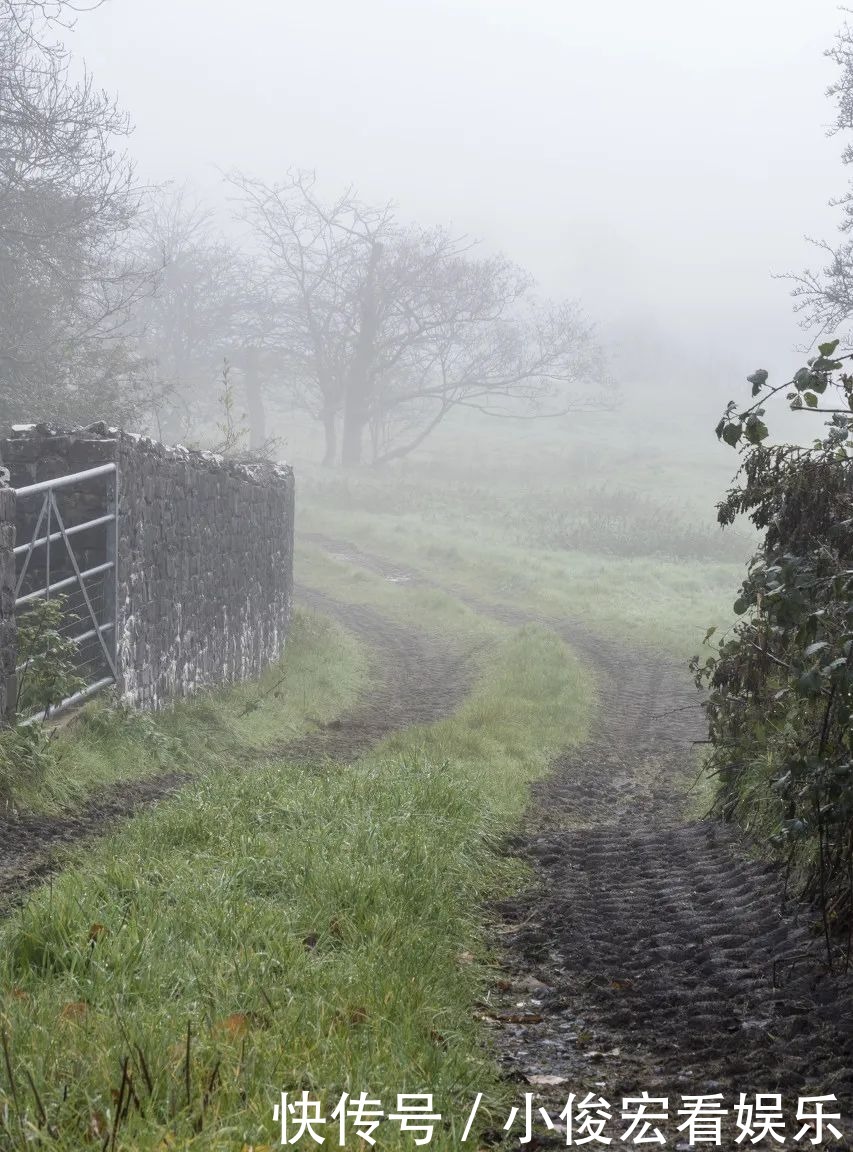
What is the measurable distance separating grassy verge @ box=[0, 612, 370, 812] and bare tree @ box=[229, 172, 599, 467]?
84.9ft

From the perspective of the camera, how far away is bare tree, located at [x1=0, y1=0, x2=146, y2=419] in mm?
16109

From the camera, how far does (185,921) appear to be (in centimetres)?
410

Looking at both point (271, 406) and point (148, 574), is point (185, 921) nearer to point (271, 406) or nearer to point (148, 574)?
point (148, 574)

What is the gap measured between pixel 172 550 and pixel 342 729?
2.44m

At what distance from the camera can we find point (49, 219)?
17312 millimetres

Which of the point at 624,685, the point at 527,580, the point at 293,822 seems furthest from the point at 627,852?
the point at 527,580

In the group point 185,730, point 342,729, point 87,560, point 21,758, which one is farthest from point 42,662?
point 342,729

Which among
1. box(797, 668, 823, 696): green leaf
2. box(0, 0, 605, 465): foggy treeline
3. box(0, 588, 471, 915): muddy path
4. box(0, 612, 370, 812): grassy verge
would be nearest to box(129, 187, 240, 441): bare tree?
box(0, 0, 605, 465): foggy treeline

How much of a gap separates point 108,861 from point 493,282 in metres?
38.1

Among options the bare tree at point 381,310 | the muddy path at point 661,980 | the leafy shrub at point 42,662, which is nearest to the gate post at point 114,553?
the leafy shrub at point 42,662

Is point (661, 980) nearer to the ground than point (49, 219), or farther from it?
nearer to the ground

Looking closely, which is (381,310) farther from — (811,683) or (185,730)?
(811,683)

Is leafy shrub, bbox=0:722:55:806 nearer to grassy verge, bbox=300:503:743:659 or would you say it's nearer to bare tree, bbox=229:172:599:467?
grassy verge, bbox=300:503:743:659

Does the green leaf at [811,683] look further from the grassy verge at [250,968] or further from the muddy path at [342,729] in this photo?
the muddy path at [342,729]
